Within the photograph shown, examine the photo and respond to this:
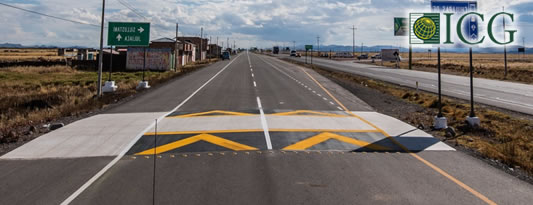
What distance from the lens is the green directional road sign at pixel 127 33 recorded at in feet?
79.2

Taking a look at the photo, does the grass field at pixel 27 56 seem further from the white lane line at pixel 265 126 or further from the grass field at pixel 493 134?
the grass field at pixel 493 134

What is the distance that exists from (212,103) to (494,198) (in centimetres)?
1338

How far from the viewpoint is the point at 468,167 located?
26.5 ft

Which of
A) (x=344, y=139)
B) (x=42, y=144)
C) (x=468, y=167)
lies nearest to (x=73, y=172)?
(x=42, y=144)

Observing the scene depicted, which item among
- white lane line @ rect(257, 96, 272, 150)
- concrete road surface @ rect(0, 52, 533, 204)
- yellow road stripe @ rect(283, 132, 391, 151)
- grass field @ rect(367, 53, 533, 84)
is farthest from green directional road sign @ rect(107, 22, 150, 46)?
grass field @ rect(367, 53, 533, 84)

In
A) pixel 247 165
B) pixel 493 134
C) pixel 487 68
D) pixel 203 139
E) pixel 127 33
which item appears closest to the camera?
pixel 247 165

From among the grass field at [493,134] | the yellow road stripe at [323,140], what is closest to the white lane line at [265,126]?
the yellow road stripe at [323,140]

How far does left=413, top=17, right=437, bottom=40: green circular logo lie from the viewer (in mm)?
13234

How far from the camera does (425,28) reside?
526 inches

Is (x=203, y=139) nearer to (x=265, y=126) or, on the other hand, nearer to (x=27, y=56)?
(x=265, y=126)

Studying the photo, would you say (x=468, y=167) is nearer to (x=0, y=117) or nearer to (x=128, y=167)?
(x=128, y=167)

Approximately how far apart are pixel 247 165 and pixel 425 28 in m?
9.24

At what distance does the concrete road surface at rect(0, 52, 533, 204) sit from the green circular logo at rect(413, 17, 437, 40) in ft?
10.9

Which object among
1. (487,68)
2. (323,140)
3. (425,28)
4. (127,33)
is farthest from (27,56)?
(323,140)
